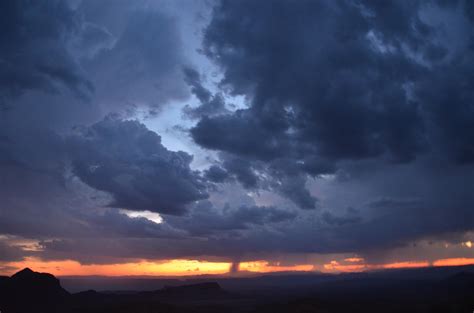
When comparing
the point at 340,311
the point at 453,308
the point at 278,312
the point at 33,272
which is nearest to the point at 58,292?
the point at 33,272

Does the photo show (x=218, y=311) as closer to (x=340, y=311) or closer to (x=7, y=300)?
(x=340, y=311)

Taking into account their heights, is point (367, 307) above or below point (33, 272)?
below

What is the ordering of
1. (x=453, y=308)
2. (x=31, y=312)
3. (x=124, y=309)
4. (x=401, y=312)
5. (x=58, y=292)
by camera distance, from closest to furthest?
(x=453, y=308), (x=124, y=309), (x=401, y=312), (x=31, y=312), (x=58, y=292)

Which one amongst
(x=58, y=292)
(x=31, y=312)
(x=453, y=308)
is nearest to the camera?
(x=453, y=308)

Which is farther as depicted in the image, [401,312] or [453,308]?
[401,312]

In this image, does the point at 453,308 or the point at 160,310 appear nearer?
the point at 453,308

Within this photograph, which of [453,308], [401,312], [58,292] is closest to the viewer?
[453,308]

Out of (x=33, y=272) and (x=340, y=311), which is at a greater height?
(x=33, y=272)

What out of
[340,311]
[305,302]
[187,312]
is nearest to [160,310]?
[187,312]

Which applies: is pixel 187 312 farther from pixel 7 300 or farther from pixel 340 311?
pixel 7 300
